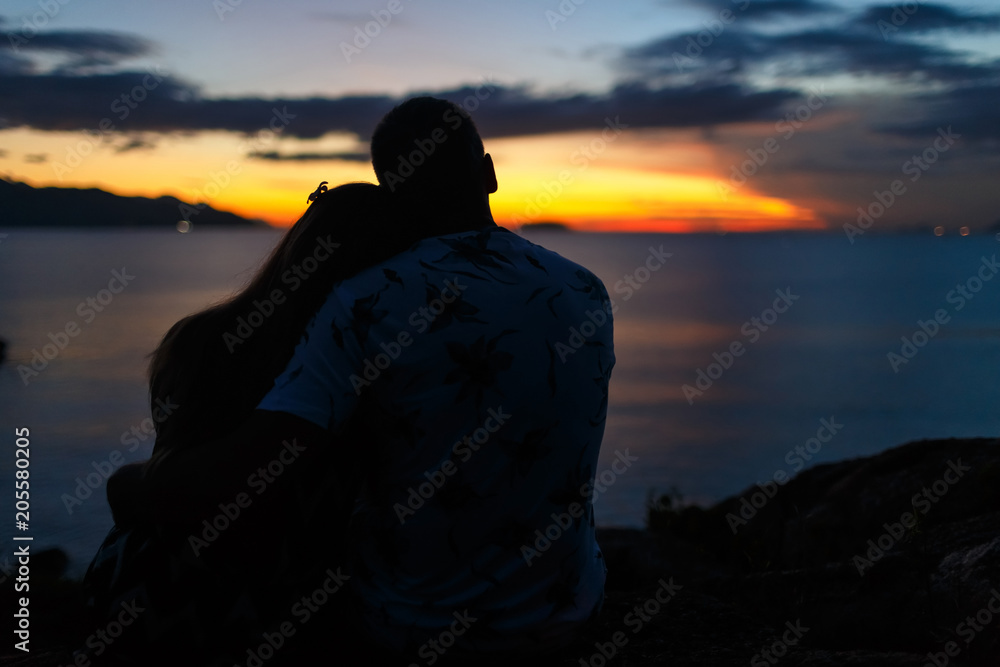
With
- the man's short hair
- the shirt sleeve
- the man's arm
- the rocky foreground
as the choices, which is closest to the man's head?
the man's short hair

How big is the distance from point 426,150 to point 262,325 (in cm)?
58

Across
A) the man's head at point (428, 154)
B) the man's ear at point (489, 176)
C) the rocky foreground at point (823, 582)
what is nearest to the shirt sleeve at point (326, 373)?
the man's head at point (428, 154)

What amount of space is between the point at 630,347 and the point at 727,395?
8565 mm

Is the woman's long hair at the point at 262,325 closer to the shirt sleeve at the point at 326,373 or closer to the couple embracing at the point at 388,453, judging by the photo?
the couple embracing at the point at 388,453

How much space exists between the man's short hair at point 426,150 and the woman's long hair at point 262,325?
74 millimetres

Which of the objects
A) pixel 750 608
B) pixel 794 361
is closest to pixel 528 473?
pixel 750 608

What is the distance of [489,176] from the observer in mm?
1958

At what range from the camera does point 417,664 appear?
6.00 feet

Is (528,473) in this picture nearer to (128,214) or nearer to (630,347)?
(630,347)

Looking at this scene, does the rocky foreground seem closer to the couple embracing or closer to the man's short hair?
the couple embracing

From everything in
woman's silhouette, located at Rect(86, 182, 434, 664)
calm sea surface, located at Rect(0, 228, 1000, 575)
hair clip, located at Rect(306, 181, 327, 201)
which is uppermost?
hair clip, located at Rect(306, 181, 327, 201)

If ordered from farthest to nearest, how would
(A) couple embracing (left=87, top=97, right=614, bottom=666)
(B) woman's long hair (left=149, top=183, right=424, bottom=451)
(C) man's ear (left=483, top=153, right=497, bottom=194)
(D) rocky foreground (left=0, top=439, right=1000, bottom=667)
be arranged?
(D) rocky foreground (left=0, top=439, right=1000, bottom=667), (C) man's ear (left=483, top=153, right=497, bottom=194), (B) woman's long hair (left=149, top=183, right=424, bottom=451), (A) couple embracing (left=87, top=97, right=614, bottom=666)

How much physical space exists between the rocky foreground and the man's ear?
3.91ft

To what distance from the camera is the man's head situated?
1841 millimetres
